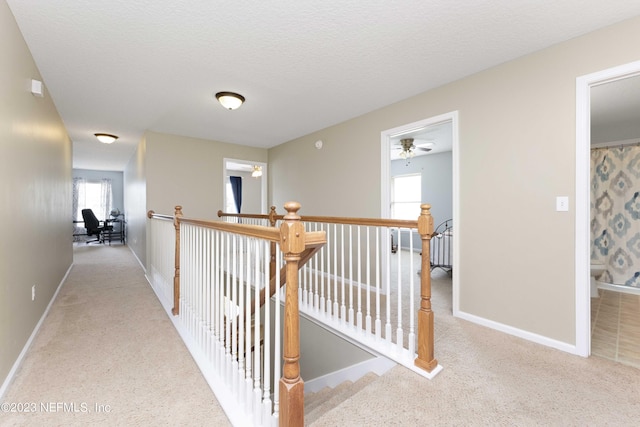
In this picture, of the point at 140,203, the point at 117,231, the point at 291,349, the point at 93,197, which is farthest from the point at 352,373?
the point at 93,197

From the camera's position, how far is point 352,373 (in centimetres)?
224

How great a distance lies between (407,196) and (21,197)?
6.82 m

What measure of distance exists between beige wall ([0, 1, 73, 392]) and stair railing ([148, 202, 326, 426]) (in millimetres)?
997

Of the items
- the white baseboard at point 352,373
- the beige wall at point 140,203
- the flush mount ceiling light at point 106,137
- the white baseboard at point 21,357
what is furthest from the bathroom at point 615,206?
the flush mount ceiling light at point 106,137

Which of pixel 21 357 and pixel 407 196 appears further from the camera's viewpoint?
pixel 407 196

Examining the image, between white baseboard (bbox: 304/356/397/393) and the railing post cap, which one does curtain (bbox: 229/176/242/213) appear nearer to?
white baseboard (bbox: 304/356/397/393)

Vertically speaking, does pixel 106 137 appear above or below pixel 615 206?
above

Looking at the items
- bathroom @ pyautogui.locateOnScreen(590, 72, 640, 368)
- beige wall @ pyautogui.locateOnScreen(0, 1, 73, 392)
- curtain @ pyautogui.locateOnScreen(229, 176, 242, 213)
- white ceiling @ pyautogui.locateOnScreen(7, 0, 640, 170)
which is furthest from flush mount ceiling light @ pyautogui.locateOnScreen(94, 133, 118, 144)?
bathroom @ pyautogui.locateOnScreen(590, 72, 640, 368)

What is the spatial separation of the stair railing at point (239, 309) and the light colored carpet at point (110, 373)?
0.40ft

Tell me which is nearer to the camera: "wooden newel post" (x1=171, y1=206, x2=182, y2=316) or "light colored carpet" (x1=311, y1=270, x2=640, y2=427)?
"light colored carpet" (x1=311, y1=270, x2=640, y2=427)

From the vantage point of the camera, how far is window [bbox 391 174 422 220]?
694 cm

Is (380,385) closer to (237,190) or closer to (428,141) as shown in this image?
(428,141)

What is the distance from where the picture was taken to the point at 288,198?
5.11m

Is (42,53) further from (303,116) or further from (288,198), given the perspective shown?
(288,198)
